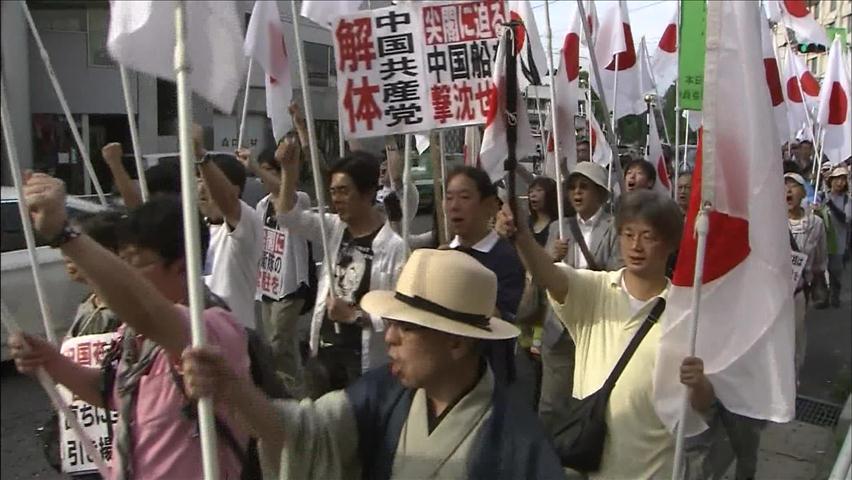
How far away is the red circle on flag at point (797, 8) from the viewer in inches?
295

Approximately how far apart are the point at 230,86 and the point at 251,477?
0.92 m

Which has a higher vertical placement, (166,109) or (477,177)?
(166,109)

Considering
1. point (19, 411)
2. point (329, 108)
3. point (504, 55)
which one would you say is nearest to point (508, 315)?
point (504, 55)

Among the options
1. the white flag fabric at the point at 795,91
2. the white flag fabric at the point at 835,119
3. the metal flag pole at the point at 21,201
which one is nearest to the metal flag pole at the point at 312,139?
the metal flag pole at the point at 21,201

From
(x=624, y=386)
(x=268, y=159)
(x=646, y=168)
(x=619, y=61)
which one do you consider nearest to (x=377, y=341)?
(x=624, y=386)

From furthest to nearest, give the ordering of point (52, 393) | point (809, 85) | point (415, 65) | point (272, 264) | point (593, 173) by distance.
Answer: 1. point (809, 85)
2. point (272, 264)
3. point (593, 173)
4. point (415, 65)
5. point (52, 393)

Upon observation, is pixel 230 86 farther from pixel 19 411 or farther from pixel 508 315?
pixel 19 411

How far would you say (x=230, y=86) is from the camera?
1693mm

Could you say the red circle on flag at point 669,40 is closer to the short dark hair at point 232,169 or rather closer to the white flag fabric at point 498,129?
the white flag fabric at point 498,129

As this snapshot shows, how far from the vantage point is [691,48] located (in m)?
3.13

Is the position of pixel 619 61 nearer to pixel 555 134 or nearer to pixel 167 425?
pixel 555 134

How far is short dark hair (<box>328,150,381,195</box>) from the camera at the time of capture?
3.44 metres

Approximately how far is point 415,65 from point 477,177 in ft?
2.16

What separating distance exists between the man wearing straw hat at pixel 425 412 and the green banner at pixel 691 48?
1.43 m
